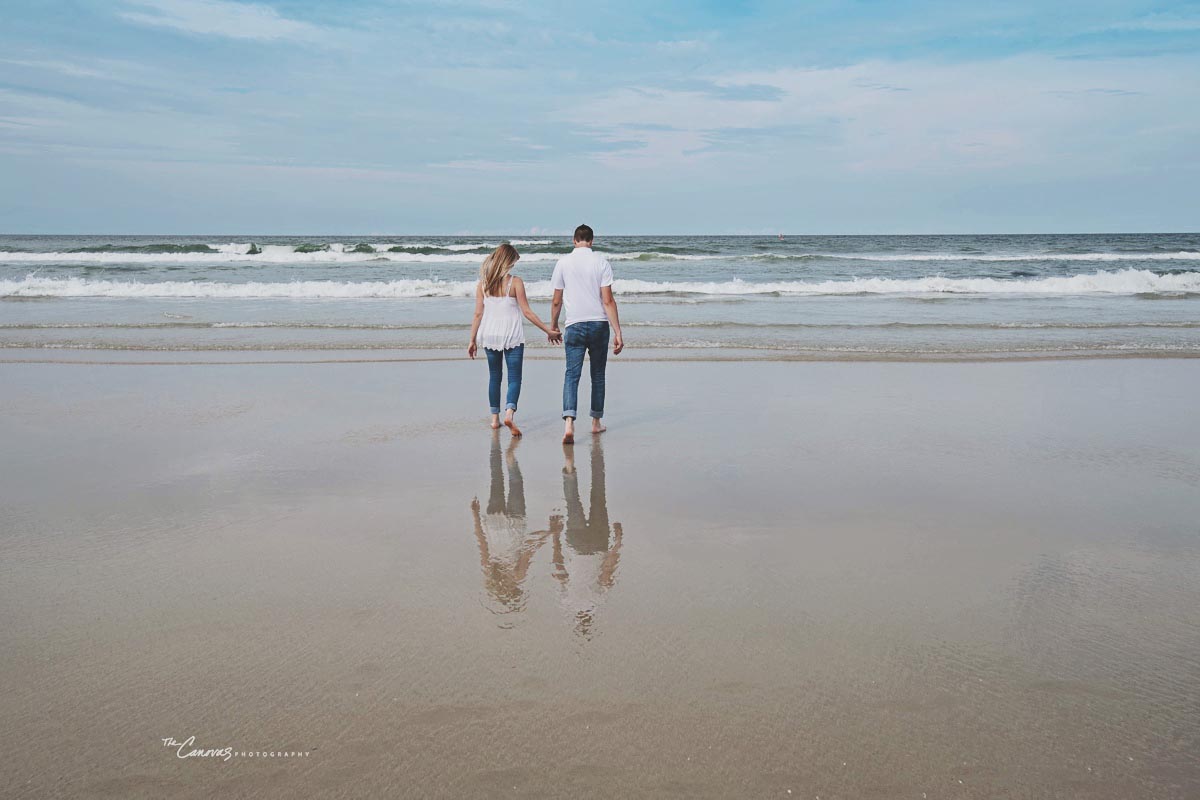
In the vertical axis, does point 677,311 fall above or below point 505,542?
above

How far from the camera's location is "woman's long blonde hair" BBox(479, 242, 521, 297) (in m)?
6.99

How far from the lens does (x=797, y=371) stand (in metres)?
10.2

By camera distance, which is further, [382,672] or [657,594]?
[657,594]

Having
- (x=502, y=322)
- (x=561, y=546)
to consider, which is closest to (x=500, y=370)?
(x=502, y=322)

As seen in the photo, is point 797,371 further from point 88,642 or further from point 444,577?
point 88,642

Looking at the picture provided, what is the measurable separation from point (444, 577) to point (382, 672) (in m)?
0.90

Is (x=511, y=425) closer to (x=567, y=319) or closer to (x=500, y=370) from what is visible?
(x=500, y=370)

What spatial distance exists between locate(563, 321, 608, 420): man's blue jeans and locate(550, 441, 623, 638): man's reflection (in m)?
1.34

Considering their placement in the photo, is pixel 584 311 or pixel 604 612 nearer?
pixel 604 612

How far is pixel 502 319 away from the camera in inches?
279

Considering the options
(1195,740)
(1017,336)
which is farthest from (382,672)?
→ (1017,336)

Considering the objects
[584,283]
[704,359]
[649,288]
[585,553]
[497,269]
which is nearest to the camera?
[585,553]

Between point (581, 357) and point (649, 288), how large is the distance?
19.0 metres

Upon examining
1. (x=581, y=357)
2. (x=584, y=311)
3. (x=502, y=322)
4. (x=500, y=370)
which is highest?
(x=584, y=311)
